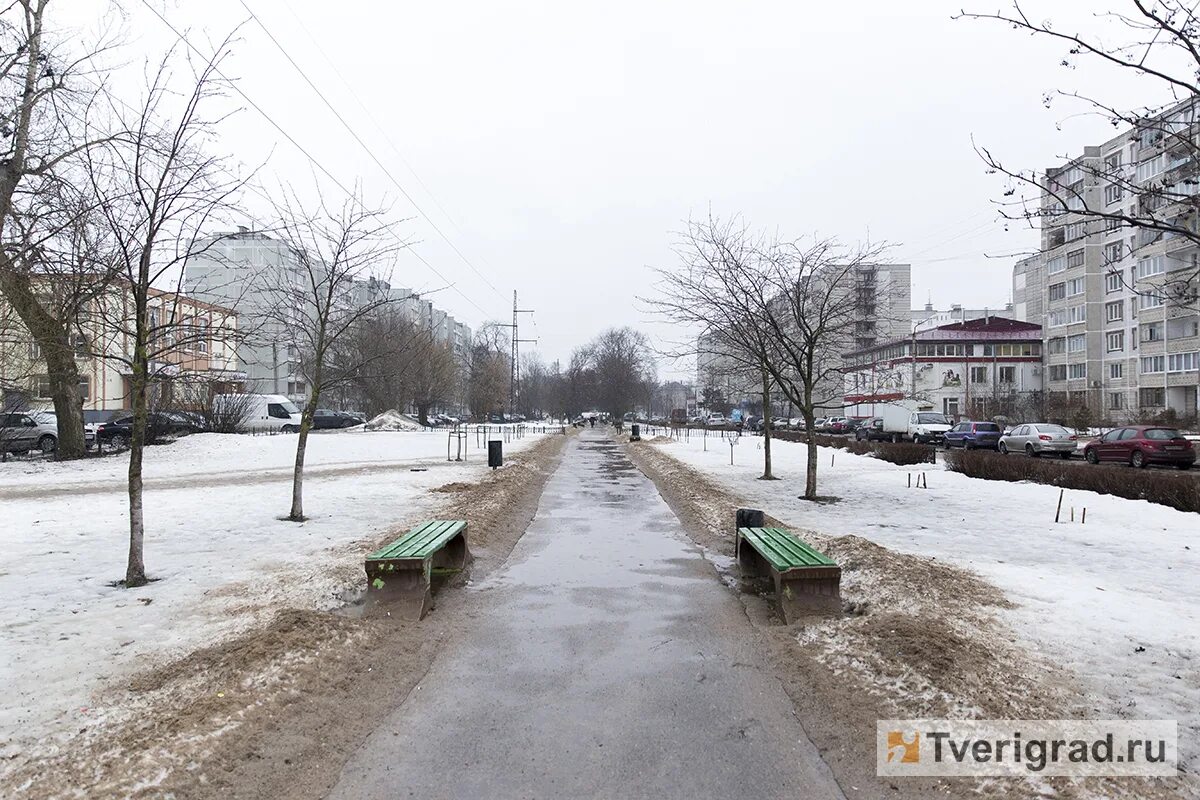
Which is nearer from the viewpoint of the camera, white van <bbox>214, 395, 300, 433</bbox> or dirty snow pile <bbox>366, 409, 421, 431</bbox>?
white van <bbox>214, 395, 300, 433</bbox>

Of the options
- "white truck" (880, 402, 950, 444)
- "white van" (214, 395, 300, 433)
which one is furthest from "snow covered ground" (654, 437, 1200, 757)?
"white van" (214, 395, 300, 433)

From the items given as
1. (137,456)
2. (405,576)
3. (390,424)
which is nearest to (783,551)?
(405,576)

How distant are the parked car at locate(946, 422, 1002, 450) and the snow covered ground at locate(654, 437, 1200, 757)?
20669 millimetres

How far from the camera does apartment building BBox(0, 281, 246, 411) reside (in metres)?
7.86

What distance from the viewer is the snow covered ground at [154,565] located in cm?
491

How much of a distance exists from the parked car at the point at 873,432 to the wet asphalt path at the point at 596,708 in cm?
4036

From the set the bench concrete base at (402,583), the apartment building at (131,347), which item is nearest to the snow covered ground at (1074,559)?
the bench concrete base at (402,583)

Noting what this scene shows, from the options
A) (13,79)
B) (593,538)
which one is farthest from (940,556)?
(13,79)

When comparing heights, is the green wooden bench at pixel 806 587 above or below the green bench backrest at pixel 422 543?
below

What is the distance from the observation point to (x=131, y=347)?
79.1ft

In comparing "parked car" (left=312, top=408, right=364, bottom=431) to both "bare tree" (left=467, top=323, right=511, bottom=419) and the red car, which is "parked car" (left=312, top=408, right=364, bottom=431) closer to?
"bare tree" (left=467, top=323, right=511, bottom=419)

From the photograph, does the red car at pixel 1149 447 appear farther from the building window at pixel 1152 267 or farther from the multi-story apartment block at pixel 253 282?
the building window at pixel 1152 267

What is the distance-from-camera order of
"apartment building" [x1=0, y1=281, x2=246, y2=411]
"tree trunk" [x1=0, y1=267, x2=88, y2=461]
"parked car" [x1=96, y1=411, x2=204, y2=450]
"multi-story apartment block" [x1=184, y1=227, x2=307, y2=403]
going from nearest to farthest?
"apartment building" [x1=0, y1=281, x2=246, y2=411]
"tree trunk" [x1=0, y1=267, x2=88, y2=461]
"multi-story apartment block" [x1=184, y1=227, x2=307, y2=403]
"parked car" [x1=96, y1=411, x2=204, y2=450]

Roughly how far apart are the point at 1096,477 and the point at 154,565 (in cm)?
1703
